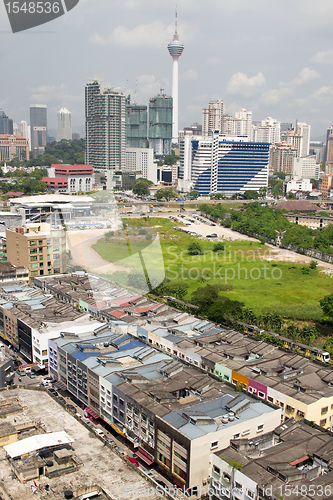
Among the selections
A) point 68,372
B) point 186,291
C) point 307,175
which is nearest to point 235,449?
point 68,372

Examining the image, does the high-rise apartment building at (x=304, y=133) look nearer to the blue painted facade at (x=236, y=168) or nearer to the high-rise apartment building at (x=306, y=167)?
the high-rise apartment building at (x=306, y=167)

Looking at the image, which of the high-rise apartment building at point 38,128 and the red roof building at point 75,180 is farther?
the high-rise apartment building at point 38,128

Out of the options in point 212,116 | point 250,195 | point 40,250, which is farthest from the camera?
point 212,116

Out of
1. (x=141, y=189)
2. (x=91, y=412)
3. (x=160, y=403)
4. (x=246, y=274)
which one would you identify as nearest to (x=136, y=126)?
(x=141, y=189)

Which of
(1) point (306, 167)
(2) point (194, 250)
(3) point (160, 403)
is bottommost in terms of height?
(2) point (194, 250)

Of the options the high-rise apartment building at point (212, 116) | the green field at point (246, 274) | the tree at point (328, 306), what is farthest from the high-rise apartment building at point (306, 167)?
the tree at point (328, 306)

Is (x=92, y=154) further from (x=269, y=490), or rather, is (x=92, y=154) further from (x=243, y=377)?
(x=269, y=490)

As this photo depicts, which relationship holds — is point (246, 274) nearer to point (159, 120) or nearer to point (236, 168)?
point (236, 168)
